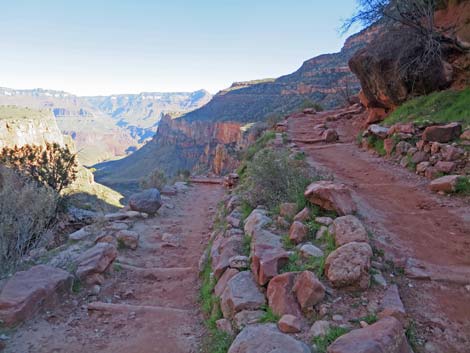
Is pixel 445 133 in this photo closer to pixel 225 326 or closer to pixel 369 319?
pixel 369 319

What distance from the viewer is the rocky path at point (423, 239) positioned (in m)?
2.77

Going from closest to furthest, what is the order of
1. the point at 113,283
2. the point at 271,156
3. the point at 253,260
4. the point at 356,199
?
the point at 253,260, the point at 113,283, the point at 356,199, the point at 271,156

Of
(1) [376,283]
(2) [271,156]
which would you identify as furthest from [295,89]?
(1) [376,283]

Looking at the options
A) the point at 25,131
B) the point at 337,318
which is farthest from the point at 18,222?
the point at 25,131

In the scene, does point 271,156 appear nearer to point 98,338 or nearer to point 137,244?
point 137,244

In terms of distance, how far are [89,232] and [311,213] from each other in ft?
15.5

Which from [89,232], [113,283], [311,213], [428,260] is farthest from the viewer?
[89,232]

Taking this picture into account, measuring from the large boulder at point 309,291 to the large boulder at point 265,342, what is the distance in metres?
0.36

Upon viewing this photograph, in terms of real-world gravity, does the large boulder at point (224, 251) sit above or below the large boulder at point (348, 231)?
below

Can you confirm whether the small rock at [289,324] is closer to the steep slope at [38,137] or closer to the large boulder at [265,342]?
the large boulder at [265,342]

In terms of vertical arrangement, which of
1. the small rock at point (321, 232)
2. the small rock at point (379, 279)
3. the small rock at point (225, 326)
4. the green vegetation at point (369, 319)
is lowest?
the small rock at point (225, 326)

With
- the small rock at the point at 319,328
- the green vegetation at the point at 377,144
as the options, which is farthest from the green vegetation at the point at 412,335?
the green vegetation at the point at 377,144

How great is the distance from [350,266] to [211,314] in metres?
1.74

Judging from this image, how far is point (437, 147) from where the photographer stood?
6.74 meters
